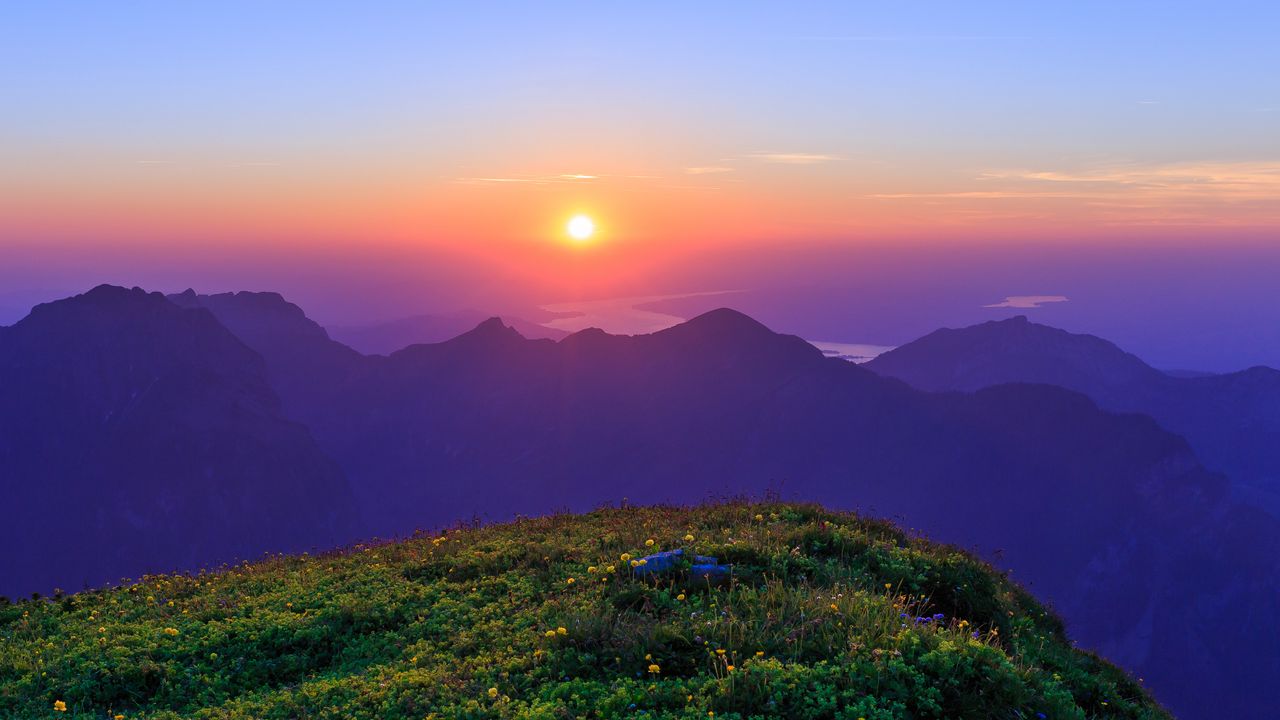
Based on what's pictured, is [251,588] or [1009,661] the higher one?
[1009,661]

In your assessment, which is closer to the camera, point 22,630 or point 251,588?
point 22,630

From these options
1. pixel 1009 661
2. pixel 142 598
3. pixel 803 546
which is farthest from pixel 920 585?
pixel 142 598

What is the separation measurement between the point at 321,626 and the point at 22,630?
5.78 m

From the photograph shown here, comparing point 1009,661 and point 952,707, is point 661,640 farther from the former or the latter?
point 1009,661

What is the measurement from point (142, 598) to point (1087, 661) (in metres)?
16.6

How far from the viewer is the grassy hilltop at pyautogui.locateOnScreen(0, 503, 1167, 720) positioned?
8422 mm

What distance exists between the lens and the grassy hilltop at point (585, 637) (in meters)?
8.42

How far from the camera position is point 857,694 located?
7.98 m

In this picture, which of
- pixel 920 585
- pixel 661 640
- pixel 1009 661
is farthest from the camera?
pixel 920 585

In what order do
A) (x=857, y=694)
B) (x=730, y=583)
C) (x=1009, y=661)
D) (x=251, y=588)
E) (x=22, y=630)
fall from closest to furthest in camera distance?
(x=857, y=694) → (x=1009, y=661) → (x=730, y=583) → (x=22, y=630) → (x=251, y=588)

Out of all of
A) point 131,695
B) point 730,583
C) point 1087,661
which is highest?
point 730,583

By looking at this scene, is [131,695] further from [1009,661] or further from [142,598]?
[1009,661]

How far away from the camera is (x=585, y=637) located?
32.7 ft

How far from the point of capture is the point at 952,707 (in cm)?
816
